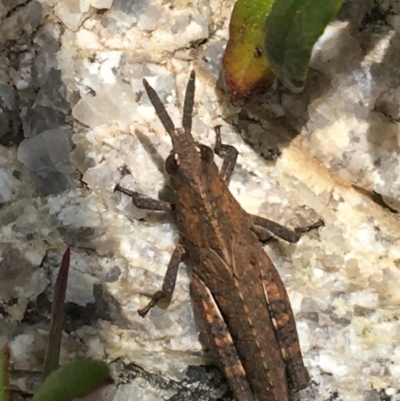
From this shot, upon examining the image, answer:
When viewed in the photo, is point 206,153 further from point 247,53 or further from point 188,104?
point 247,53

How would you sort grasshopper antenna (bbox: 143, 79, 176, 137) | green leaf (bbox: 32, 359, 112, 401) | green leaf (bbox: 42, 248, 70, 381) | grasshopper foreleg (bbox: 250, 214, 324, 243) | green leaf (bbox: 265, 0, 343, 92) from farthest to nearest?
grasshopper foreleg (bbox: 250, 214, 324, 243) → grasshopper antenna (bbox: 143, 79, 176, 137) → green leaf (bbox: 42, 248, 70, 381) → green leaf (bbox: 32, 359, 112, 401) → green leaf (bbox: 265, 0, 343, 92)

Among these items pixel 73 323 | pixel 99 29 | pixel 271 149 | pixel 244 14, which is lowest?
pixel 73 323

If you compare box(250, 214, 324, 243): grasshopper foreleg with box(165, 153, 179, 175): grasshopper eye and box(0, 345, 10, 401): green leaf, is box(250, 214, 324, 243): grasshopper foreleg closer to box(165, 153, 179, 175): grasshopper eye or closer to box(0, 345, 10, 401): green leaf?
box(165, 153, 179, 175): grasshopper eye

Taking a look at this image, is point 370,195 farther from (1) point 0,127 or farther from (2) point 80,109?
(1) point 0,127

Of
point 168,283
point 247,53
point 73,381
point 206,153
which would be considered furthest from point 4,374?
point 247,53

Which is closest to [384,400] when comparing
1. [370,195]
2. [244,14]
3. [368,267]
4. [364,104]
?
[368,267]

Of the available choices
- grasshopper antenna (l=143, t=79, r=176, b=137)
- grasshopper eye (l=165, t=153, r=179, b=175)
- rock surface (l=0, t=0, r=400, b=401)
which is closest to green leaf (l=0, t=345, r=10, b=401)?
rock surface (l=0, t=0, r=400, b=401)
